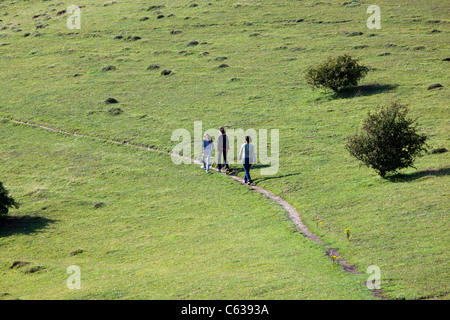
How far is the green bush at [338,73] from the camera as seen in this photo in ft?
144

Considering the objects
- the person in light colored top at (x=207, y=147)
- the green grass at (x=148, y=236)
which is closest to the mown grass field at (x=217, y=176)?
the green grass at (x=148, y=236)

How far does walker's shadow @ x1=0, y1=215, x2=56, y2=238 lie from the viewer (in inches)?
1101

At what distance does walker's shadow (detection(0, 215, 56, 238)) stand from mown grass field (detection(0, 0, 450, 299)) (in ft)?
1.64

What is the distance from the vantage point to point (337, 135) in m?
36.4

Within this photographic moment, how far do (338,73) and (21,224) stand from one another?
27900 mm

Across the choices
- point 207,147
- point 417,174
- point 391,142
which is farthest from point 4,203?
point 417,174

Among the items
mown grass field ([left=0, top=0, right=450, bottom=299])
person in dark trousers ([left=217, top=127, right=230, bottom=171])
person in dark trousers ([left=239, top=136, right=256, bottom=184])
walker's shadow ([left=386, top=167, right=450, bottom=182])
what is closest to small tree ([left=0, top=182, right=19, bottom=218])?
mown grass field ([left=0, top=0, right=450, bottom=299])

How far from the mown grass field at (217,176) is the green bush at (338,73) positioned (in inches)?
46.8

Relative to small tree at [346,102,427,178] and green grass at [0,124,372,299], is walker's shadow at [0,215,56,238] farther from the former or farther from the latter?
small tree at [346,102,427,178]

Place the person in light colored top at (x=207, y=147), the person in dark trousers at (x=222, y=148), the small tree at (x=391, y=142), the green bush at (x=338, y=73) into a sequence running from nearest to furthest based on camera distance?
the small tree at (x=391, y=142)
the person in dark trousers at (x=222, y=148)
the person in light colored top at (x=207, y=147)
the green bush at (x=338, y=73)

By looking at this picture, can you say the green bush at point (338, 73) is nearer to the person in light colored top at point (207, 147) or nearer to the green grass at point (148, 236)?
the person in light colored top at point (207, 147)
